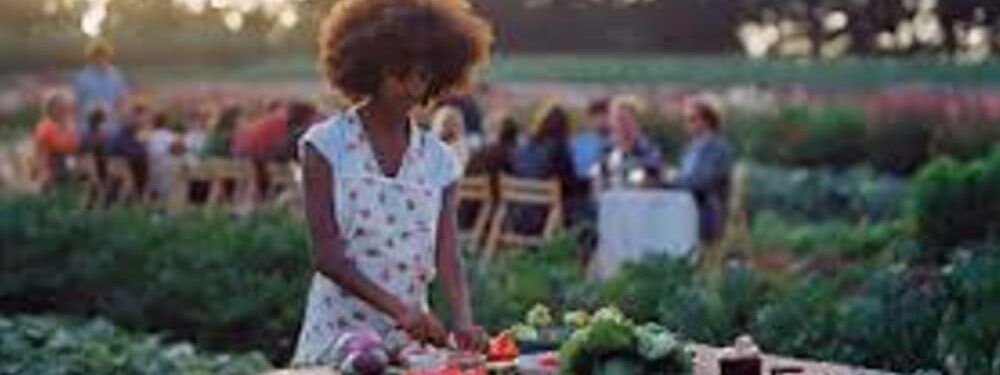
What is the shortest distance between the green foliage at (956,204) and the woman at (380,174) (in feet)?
28.1

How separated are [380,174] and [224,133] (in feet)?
56.3

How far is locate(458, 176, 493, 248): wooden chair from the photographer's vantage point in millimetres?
16188

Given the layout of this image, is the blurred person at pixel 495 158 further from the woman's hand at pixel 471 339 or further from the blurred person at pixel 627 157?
the woman's hand at pixel 471 339

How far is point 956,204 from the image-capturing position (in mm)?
14961

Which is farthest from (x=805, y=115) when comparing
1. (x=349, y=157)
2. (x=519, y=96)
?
(x=349, y=157)

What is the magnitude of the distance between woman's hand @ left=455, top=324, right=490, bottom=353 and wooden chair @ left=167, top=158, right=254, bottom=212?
12566 millimetres

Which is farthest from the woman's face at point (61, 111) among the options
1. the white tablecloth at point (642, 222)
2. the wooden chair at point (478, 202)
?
the white tablecloth at point (642, 222)

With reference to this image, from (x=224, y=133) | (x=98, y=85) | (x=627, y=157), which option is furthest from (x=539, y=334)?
(x=98, y=85)

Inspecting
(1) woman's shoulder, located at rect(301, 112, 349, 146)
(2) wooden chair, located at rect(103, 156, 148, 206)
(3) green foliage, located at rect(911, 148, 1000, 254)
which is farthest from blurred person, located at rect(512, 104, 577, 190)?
(1) woman's shoulder, located at rect(301, 112, 349, 146)

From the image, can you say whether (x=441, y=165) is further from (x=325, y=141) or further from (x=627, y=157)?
(x=627, y=157)

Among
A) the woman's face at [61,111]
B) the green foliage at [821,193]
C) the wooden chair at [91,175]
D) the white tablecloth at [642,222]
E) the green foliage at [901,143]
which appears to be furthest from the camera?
the green foliage at [901,143]

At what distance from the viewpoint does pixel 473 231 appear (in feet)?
53.1

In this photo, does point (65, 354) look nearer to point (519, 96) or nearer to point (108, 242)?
point (108, 242)

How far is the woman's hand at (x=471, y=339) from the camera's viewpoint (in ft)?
20.5
